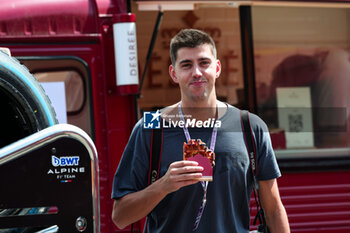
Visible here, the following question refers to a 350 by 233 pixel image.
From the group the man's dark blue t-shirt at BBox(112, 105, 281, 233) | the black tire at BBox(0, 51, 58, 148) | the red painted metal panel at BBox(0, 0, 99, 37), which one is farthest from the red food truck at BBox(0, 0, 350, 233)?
the black tire at BBox(0, 51, 58, 148)

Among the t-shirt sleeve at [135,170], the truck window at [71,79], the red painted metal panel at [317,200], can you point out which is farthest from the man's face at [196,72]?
the red painted metal panel at [317,200]

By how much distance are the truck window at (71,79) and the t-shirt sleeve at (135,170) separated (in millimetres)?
1841

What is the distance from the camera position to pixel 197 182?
7.38 feet

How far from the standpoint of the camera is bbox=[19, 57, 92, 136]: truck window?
163 inches

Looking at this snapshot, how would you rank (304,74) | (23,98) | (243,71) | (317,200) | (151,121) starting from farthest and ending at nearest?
(304,74) → (243,71) → (317,200) → (151,121) → (23,98)

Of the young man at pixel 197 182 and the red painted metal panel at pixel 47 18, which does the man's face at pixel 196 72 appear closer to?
the young man at pixel 197 182

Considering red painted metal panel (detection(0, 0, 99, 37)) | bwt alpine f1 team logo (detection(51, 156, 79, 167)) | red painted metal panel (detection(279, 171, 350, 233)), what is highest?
red painted metal panel (detection(0, 0, 99, 37))

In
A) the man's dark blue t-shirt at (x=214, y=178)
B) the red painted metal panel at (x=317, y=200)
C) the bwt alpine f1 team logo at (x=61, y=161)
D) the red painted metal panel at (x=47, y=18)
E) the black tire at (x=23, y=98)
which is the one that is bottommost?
the red painted metal panel at (x=317, y=200)

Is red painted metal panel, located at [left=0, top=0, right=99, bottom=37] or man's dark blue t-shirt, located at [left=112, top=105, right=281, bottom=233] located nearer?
man's dark blue t-shirt, located at [left=112, top=105, right=281, bottom=233]

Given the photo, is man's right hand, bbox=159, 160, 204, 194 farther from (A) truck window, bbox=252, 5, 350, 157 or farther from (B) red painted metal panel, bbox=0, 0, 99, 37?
(A) truck window, bbox=252, 5, 350, 157

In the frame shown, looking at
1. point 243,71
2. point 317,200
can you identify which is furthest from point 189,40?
point 317,200

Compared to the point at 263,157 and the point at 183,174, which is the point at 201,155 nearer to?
the point at 183,174

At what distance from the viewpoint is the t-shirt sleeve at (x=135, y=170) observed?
7.68ft

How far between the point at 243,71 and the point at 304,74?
675mm
